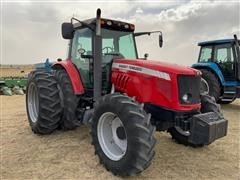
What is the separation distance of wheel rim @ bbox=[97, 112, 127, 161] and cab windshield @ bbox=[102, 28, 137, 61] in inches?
→ 54.5

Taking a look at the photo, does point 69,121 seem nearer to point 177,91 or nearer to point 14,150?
point 14,150

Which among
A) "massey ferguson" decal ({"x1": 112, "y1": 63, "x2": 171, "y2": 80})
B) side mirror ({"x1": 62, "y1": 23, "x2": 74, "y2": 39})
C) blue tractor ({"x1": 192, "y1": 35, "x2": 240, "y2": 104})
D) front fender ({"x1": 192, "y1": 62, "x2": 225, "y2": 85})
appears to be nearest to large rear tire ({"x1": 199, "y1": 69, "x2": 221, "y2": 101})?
blue tractor ({"x1": 192, "y1": 35, "x2": 240, "y2": 104})

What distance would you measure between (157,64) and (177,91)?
53 cm

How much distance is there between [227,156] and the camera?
5137 millimetres

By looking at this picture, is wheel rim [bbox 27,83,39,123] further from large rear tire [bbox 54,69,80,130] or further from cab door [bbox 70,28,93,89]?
cab door [bbox 70,28,93,89]

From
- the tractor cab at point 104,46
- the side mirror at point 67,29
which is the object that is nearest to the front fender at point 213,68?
the tractor cab at point 104,46

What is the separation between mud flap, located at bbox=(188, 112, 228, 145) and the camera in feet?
13.3

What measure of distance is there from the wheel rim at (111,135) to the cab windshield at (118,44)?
138 centimetres

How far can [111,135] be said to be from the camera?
4680 mm

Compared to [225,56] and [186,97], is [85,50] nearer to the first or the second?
[186,97]

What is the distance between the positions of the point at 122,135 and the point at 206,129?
1169 mm

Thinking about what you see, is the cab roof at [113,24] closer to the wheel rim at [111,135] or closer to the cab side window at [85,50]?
the cab side window at [85,50]

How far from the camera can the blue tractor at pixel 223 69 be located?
32.9 ft

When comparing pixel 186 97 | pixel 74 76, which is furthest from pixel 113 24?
pixel 186 97
